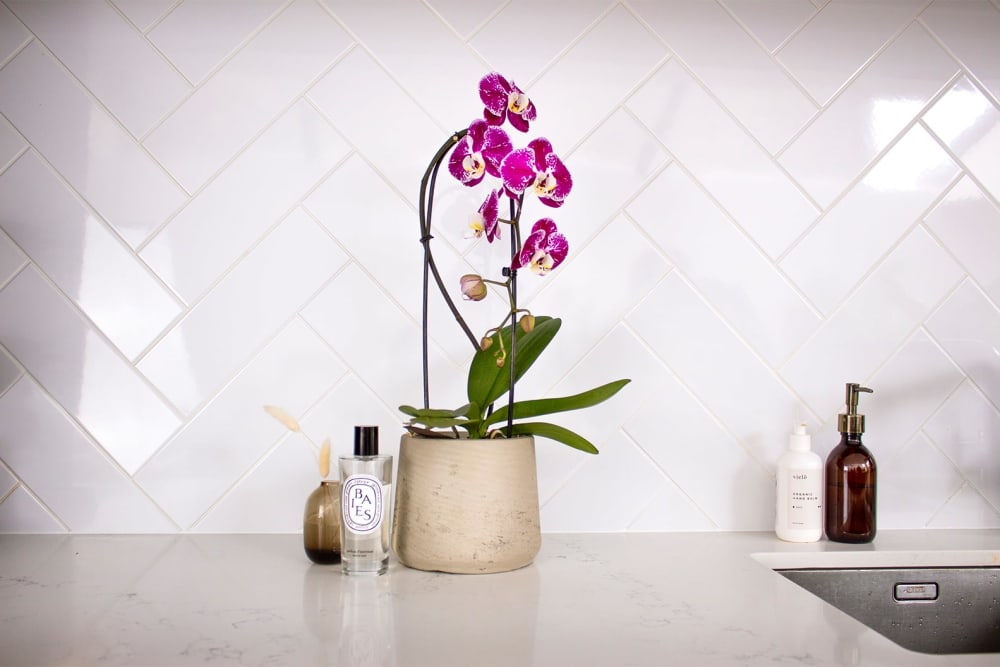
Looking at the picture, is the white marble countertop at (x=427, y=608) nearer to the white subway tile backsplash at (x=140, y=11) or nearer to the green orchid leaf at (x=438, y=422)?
the green orchid leaf at (x=438, y=422)

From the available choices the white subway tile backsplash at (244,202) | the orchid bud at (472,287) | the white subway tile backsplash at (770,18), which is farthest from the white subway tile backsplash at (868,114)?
the white subway tile backsplash at (244,202)

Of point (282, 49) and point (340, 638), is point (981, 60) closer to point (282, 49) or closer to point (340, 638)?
point (282, 49)

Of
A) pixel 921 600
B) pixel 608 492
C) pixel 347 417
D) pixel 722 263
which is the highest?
pixel 722 263

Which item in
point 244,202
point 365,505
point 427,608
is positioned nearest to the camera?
point 427,608

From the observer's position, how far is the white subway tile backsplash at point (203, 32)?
3.74ft

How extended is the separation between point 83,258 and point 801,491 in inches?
41.7

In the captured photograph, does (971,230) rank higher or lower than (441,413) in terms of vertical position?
higher

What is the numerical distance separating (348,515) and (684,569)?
406 mm

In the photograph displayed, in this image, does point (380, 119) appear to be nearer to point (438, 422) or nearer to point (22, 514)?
point (438, 422)

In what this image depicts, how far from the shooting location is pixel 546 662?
0.63m

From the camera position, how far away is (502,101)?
2.90 ft

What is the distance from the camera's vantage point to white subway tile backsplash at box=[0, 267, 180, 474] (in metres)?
1.10

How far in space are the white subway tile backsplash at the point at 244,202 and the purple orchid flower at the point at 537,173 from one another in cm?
38

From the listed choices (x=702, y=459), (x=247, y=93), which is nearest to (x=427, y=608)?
(x=702, y=459)
